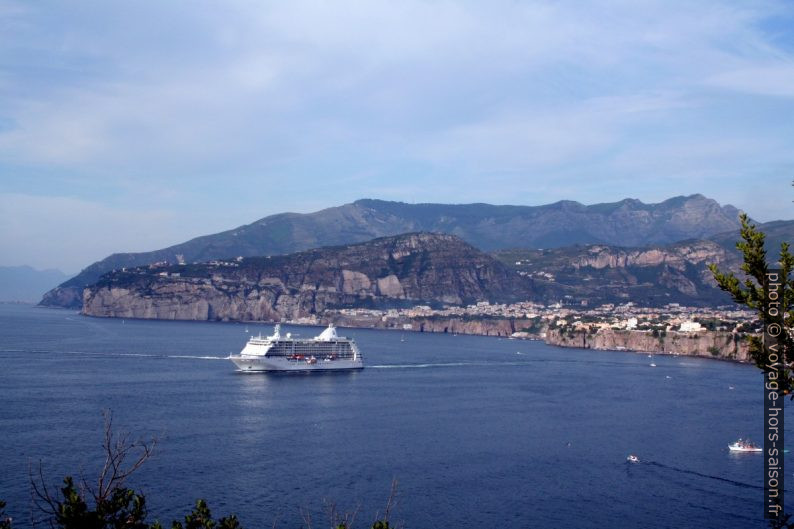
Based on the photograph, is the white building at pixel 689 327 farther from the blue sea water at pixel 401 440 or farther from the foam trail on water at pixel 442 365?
the blue sea water at pixel 401 440

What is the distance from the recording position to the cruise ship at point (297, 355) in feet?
238

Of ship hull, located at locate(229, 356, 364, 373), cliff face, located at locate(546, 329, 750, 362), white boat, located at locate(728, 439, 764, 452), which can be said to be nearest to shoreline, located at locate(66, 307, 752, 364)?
cliff face, located at locate(546, 329, 750, 362)

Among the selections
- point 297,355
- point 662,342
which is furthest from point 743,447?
point 662,342

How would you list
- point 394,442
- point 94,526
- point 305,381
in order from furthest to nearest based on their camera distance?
1. point 305,381
2. point 394,442
3. point 94,526

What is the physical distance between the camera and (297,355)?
77.5 m

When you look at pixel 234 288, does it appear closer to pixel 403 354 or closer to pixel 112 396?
pixel 403 354

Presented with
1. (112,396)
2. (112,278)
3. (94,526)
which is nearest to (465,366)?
(112,396)

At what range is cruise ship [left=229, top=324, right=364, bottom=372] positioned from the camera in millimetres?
72438

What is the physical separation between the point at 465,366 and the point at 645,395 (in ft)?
80.4

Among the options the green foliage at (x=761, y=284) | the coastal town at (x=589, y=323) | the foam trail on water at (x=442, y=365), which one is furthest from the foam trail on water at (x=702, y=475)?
the coastal town at (x=589, y=323)

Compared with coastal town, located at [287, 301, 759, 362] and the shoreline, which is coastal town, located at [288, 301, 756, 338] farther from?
the shoreline

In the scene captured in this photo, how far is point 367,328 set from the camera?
575 feet

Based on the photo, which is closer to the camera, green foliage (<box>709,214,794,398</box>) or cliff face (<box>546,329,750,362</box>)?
green foliage (<box>709,214,794,398</box>)

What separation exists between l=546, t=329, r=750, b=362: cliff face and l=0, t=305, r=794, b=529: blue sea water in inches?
1231
